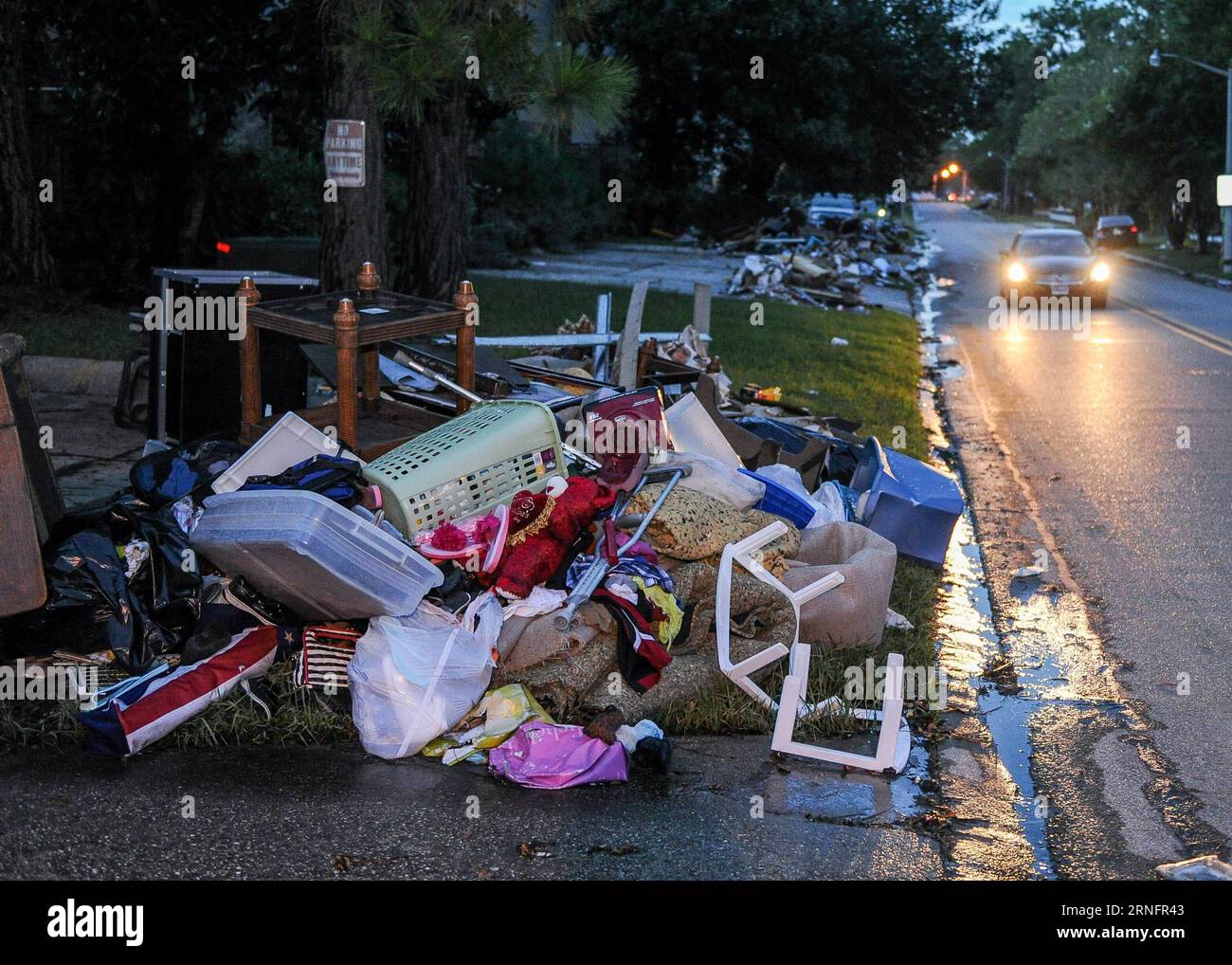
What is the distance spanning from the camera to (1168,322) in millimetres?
20734

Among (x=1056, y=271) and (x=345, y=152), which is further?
(x=1056, y=271)

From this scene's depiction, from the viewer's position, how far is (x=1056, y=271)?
23484 mm

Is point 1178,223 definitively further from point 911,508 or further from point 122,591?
point 122,591

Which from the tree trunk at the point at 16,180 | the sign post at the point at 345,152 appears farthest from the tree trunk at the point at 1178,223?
the sign post at the point at 345,152

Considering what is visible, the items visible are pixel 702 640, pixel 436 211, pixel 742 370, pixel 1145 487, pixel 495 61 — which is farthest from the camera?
pixel 436 211

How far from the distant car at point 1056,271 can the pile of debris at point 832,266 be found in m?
2.66

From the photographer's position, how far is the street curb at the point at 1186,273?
105 feet

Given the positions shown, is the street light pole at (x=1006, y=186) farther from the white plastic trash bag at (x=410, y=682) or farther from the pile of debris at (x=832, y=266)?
the white plastic trash bag at (x=410, y=682)

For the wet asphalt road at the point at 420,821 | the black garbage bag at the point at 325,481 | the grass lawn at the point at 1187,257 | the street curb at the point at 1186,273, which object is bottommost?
the wet asphalt road at the point at 420,821

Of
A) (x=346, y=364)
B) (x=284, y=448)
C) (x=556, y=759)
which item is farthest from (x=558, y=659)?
(x=346, y=364)

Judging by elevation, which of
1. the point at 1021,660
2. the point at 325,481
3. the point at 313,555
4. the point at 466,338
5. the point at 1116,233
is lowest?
the point at 1021,660

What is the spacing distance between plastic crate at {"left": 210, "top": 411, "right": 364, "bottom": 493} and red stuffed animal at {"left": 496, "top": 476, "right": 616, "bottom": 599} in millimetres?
767

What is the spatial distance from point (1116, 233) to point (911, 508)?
151 ft
